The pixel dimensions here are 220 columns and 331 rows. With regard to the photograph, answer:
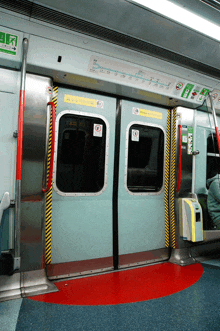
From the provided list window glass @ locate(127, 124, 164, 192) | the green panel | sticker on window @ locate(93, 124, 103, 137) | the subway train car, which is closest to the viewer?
the subway train car

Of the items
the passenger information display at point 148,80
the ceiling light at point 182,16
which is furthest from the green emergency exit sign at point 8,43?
the ceiling light at point 182,16

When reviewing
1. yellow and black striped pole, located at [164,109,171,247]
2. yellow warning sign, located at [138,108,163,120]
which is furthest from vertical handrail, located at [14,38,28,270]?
yellow and black striped pole, located at [164,109,171,247]

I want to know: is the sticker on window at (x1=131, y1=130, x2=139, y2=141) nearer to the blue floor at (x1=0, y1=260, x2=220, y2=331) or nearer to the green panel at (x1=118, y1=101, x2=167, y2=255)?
the green panel at (x1=118, y1=101, x2=167, y2=255)

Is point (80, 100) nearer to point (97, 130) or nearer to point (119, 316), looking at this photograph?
point (97, 130)

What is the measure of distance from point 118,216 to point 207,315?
5.79 ft

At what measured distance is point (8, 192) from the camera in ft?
9.20

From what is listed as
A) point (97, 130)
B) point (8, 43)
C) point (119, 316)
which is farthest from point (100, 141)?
point (119, 316)

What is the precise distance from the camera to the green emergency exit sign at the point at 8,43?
263 cm

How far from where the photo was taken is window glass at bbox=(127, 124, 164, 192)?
13.2 feet

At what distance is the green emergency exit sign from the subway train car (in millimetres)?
10

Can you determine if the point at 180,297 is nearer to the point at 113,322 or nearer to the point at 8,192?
the point at 113,322

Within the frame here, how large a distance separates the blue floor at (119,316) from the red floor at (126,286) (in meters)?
0.14

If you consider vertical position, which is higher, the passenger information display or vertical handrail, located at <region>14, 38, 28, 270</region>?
the passenger information display

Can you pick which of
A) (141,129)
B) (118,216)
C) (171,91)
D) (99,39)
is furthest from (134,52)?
(118,216)
